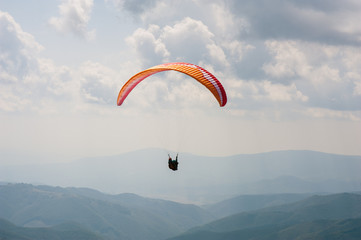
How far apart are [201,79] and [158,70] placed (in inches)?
234

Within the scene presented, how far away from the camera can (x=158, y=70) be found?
4172 cm

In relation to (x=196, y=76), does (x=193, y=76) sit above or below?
below

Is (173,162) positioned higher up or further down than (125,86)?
further down

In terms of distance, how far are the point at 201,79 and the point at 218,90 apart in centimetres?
239

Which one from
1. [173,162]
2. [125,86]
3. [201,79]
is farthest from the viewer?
[125,86]

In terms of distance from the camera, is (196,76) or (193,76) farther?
(196,76)

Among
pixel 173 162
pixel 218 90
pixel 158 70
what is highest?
pixel 158 70

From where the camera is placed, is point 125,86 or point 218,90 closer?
point 218,90

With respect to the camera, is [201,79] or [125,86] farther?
[125,86]

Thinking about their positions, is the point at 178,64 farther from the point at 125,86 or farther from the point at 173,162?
the point at 173,162

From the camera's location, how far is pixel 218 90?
39.5m

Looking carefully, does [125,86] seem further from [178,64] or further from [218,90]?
[218,90]

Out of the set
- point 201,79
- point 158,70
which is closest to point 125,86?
point 158,70

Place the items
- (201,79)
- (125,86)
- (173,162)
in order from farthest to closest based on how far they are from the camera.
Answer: (125,86) < (173,162) < (201,79)
